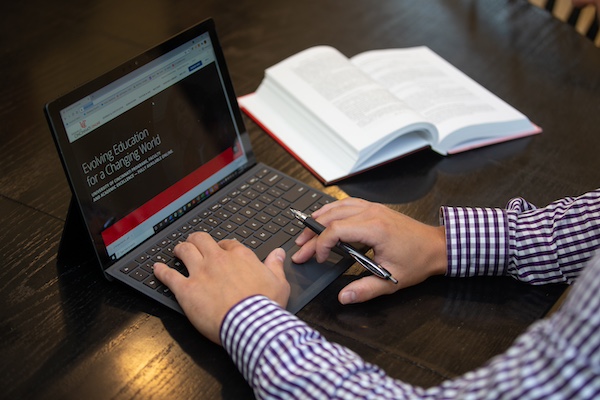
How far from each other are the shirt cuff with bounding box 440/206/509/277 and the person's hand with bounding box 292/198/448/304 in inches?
0.7

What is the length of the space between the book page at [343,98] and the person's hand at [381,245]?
9.1 inches

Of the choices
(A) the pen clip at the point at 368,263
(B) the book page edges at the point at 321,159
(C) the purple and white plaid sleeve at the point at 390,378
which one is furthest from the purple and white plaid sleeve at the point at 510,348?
(B) the book page edges at the point at 321,159

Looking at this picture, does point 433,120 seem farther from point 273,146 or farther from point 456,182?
point 273,146

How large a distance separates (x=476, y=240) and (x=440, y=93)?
1.50 ft

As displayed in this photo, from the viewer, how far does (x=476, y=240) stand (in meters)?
1.12

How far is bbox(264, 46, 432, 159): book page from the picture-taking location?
52.3 inches

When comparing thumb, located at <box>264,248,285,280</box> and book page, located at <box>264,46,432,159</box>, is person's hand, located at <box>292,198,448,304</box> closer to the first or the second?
thumb, located at <box>264,248,285,280</box>

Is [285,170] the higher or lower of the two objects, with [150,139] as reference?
lower

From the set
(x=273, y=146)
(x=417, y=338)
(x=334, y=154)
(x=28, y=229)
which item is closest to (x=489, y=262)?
(x=417, y=338)

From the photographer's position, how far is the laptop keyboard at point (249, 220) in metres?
1.06

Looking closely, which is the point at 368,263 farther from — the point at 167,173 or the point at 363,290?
the point at 167,173

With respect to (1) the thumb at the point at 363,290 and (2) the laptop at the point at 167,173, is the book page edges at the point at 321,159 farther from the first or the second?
(1) the thumb at the point at 363,290

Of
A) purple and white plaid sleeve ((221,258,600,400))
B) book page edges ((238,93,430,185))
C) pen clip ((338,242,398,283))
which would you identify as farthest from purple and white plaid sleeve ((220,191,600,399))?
book page edges ((238,93,430,185))

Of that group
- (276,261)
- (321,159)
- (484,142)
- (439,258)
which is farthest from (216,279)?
(484,142)
